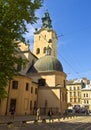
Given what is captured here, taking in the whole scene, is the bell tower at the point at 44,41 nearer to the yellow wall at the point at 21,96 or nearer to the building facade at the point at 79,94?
the yellow wall at the point at 21,96

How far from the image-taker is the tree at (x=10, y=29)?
1644 centimetres

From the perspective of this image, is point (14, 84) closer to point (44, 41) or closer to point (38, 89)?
point (38, 89)

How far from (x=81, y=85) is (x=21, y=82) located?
62.4 meters

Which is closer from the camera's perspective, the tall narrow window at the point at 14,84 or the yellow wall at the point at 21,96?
the yellow wall at the point at 21,96

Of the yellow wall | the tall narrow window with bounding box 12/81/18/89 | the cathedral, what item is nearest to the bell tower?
the cathedral

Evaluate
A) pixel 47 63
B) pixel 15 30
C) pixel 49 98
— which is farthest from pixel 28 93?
pixel 15 30

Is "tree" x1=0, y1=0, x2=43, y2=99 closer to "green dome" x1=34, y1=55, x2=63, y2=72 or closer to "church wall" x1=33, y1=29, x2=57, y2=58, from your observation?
"green dome" x1=34, y1=55, x2=63, y2=72

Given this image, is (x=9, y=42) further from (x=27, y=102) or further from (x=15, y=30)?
(x=27, y=102)

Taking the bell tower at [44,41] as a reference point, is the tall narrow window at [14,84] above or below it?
below

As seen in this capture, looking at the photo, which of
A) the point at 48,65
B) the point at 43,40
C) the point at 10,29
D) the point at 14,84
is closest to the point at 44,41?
the point at 43,40

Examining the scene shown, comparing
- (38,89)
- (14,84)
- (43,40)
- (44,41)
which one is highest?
(43,40)

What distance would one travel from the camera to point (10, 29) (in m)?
17.4

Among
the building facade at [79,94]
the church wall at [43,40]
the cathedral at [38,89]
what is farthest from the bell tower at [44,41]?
the building facade at [79,94]

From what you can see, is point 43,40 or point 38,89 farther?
point 43,40
